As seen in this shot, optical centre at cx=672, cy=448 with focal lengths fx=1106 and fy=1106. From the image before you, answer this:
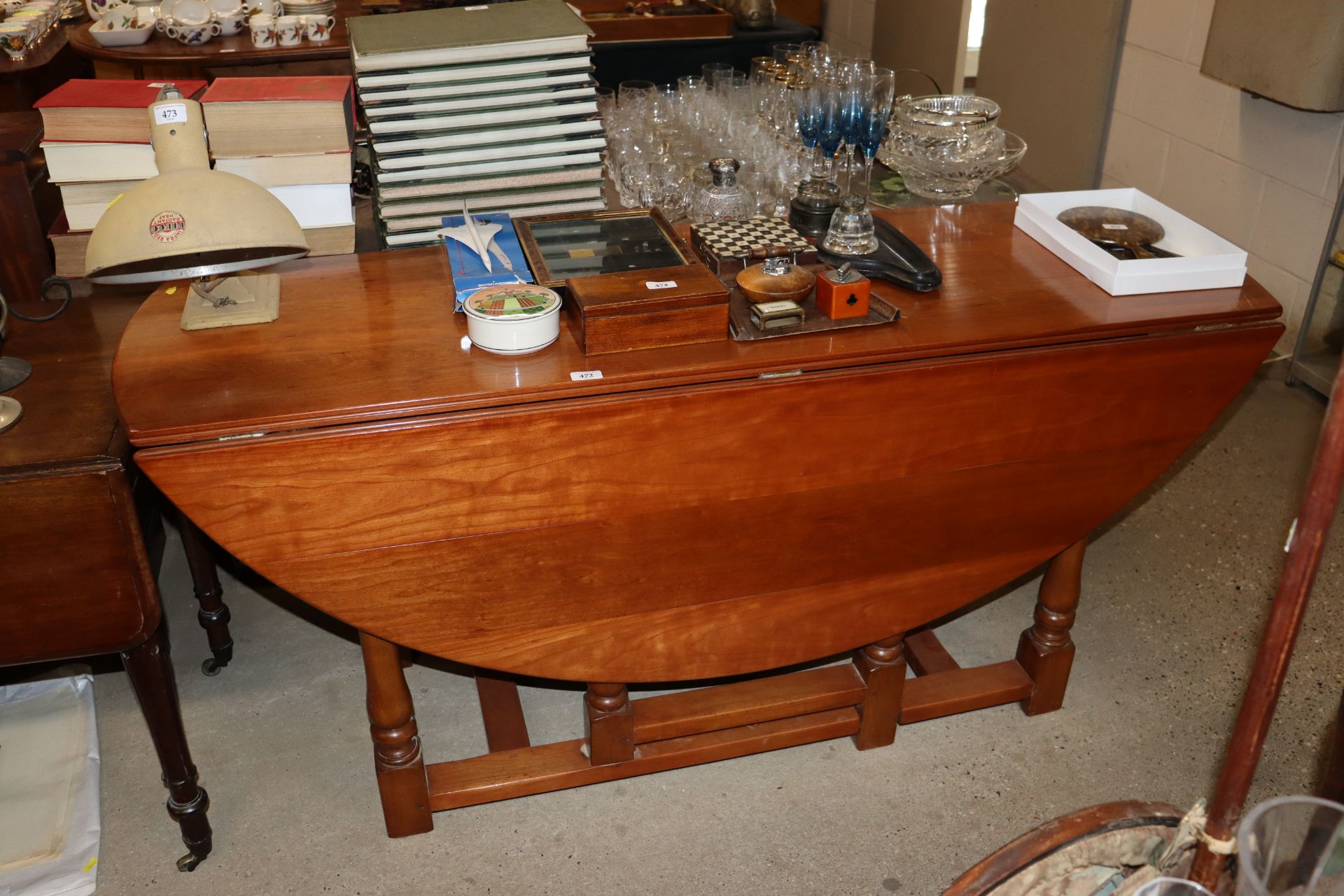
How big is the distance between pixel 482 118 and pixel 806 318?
2.32 feet

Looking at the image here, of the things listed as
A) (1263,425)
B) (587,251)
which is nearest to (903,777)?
(587,251)

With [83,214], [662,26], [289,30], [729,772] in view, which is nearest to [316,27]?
[289,30]

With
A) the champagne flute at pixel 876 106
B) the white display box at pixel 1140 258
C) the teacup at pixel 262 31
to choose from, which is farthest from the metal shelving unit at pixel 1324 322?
the teacup at pixel 262 31

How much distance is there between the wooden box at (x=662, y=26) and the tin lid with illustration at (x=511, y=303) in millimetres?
2946

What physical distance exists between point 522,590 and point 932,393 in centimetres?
67

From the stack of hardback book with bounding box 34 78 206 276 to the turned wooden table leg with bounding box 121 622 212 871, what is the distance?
75 cm

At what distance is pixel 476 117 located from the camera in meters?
1.91

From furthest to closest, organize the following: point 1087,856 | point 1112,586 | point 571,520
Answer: point 1112,586 → point 571,520 → point 1087,856

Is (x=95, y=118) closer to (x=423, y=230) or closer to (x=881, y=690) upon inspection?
(x=423, y=230)

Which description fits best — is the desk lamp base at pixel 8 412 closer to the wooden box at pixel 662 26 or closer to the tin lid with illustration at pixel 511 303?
the tin lid with illustration at pixel 511 303

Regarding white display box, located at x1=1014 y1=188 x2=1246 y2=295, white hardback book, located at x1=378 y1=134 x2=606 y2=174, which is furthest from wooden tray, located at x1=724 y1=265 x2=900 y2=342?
white hardback book, located at x1=378 y1=134 x2=606 y2=174

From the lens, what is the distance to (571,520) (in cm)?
157

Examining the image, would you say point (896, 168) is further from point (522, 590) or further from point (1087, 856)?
point (1087, 856)

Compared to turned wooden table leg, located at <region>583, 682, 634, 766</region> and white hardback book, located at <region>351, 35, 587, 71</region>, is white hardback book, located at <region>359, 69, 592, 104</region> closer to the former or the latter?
white hardback book, located at <region>351, 35, 587, 71</region>
